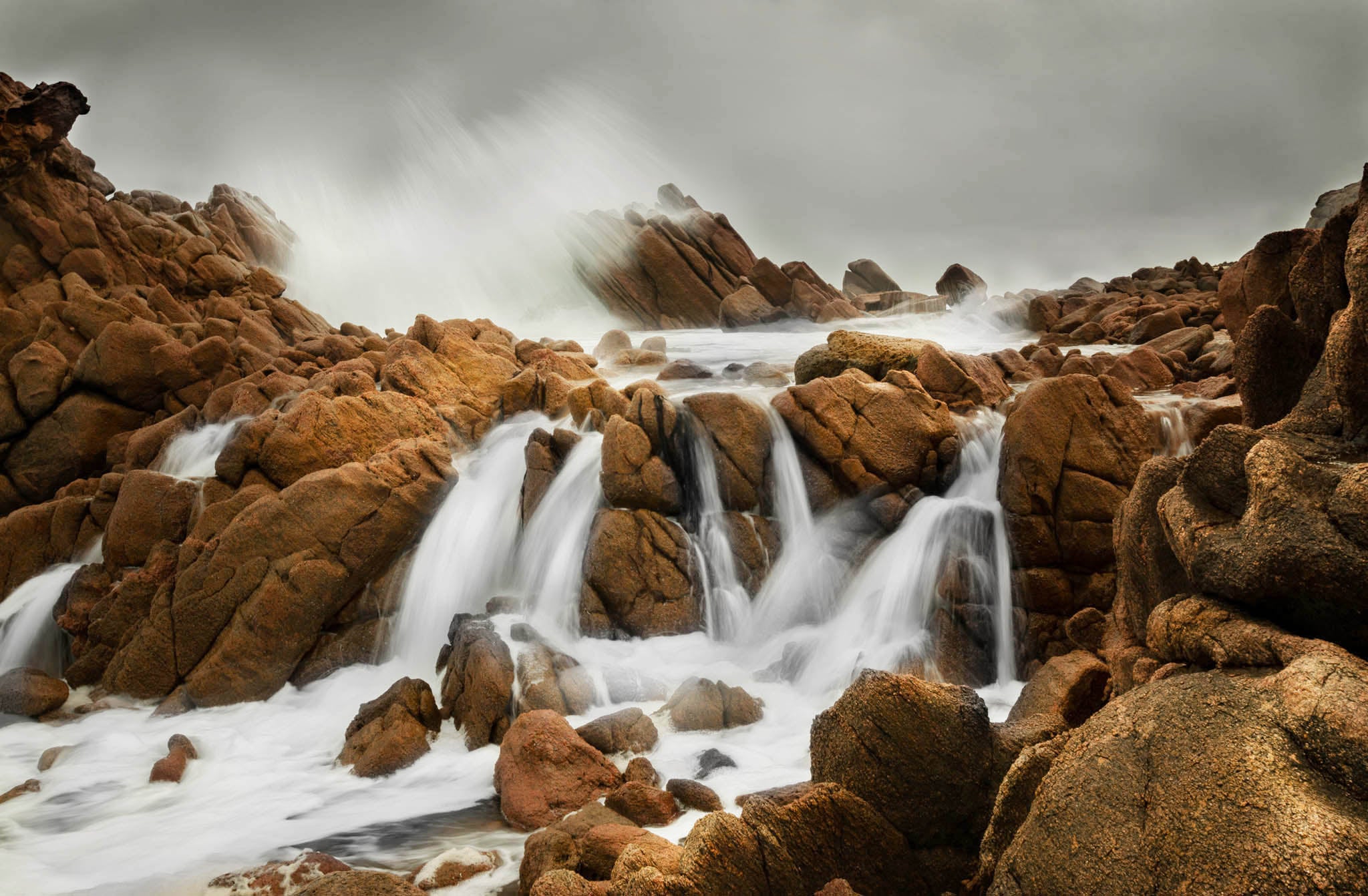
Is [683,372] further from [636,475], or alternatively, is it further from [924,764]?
[924,764]

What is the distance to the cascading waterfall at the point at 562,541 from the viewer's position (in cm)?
1411

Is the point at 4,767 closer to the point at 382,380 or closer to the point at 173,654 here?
the point at 173,654

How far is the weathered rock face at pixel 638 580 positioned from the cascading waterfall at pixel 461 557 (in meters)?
2.35

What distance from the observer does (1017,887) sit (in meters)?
4.15

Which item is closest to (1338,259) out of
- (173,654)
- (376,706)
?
(376,706)

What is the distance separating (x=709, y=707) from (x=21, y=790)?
9.29 meters

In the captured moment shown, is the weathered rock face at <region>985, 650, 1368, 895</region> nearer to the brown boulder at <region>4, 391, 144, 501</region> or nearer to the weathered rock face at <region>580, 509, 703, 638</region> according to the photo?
the weathered rock face at <region>580, 509, 703, 638</region>

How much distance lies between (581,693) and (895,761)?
269 inches

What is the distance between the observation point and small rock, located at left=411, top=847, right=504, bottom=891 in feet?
25.7

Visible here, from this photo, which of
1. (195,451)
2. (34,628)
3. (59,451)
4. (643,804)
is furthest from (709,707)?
(59,451)

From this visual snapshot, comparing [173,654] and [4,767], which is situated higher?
[173,654]

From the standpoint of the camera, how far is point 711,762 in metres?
10.0

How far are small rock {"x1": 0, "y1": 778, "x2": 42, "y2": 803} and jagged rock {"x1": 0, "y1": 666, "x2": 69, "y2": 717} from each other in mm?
2864

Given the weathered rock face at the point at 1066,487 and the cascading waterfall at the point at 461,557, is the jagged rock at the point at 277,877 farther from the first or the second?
the weathered rock face at the point at 1066,487
